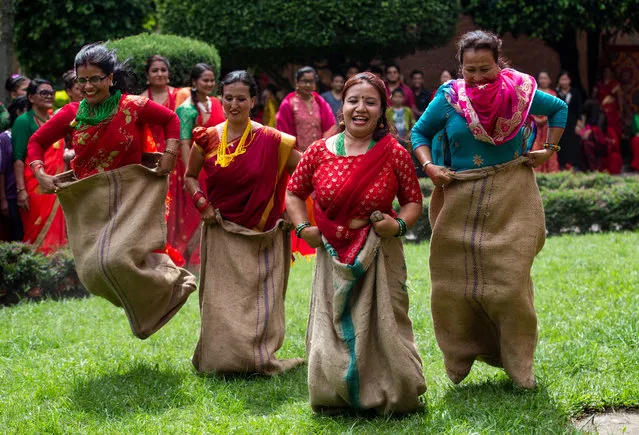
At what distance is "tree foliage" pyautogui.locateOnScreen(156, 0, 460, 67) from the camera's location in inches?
569

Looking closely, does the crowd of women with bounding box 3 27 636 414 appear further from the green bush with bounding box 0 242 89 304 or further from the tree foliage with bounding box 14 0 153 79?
the tree foliage with bounding box 14 0 153 79

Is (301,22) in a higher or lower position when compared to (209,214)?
higher

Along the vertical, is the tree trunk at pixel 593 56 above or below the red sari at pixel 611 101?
above

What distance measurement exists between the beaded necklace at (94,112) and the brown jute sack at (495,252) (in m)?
2.19

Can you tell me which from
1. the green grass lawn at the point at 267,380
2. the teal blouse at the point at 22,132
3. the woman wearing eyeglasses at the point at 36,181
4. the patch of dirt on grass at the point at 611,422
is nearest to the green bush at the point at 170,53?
the woman wearing eyeglasses at the point at 36,181

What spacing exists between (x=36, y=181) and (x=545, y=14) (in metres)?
10.2

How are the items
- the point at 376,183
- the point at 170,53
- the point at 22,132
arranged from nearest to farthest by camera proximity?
the point at 376,183 → the point at 22,132 → the point at 170,53

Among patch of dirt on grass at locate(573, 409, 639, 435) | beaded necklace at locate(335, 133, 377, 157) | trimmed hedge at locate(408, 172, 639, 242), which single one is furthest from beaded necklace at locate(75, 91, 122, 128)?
trimmed hedge at locate(408, 172, 639, 242)

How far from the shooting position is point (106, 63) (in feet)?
17.9

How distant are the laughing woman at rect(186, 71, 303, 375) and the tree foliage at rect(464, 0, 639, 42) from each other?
1120 cm

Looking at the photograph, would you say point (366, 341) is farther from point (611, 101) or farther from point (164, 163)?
point (611, 101)

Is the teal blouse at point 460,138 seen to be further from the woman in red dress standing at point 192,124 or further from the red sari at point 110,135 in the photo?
the woman in red dress standing at point 192,124

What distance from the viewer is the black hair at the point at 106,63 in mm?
5422

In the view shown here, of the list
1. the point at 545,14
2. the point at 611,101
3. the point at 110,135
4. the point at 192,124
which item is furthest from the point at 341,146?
the point at 611,101
